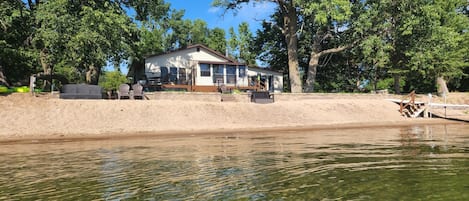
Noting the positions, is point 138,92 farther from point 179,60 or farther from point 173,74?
point 179,60

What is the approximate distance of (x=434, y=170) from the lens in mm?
7008

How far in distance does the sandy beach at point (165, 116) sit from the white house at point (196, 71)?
705 centimetres

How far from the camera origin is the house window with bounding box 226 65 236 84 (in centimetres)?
3678

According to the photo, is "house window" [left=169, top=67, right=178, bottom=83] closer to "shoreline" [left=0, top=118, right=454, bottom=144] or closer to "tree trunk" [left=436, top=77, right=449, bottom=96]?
"shoreline" [left=0, top=118, right=454, bottom=144]

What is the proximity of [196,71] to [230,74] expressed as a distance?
11.3 ft

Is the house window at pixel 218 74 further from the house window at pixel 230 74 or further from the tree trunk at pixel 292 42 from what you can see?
the tree trunk at pixel 292 42

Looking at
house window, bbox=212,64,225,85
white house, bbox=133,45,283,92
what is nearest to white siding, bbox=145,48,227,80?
white house, bbox=133,45,283,92

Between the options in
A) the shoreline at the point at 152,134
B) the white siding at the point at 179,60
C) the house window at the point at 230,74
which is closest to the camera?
the shoreline at the point at 152,134

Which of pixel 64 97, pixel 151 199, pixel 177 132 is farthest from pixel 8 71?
pixel 151 199

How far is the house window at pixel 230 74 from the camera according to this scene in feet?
121

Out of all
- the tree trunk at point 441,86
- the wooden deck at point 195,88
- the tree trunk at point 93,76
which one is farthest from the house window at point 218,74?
the tree trunk at point 441,86

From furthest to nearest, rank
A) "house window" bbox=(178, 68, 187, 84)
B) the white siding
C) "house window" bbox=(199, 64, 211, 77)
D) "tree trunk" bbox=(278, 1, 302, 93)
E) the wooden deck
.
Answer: "house window" bbox=(199, 64, 211, 77) → "house window" bbox=(178, 68, 187, 84) → the white siding → "tree trunk" bbox=(278, 1, 302, 93) → the wooden deck

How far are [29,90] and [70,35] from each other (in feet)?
14.7

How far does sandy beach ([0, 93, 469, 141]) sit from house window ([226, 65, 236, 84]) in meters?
8.08
